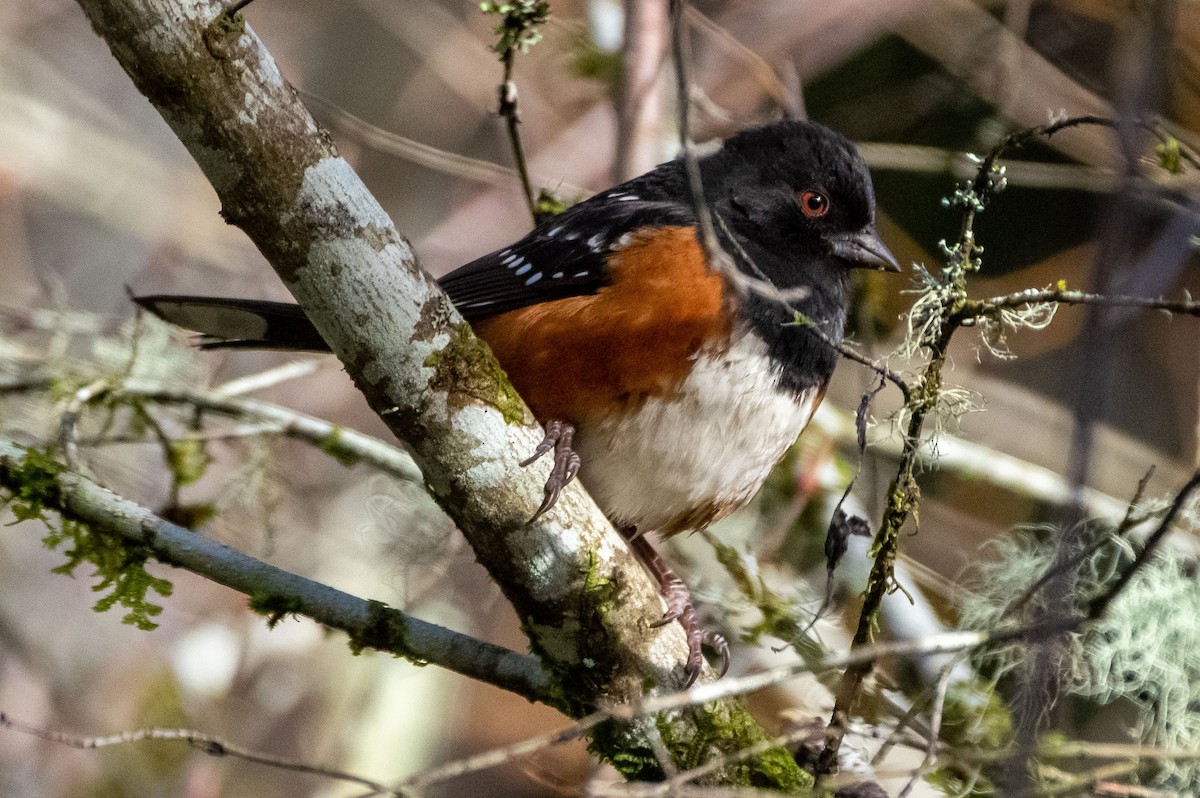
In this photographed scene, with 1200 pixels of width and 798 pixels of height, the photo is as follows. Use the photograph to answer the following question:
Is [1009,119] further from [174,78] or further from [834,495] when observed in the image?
[174,78]

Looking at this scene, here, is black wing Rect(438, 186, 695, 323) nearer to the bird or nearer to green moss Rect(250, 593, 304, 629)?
the bird

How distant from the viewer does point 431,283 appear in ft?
4.97

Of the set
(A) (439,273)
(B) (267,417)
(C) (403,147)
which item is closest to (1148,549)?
(B) (267,417)

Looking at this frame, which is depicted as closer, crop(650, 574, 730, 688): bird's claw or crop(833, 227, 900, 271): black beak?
crop(650, 574, 730, 688): bird's claw

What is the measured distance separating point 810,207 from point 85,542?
1352 millimetres

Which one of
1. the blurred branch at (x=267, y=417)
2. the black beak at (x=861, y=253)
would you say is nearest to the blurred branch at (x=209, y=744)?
the blurred branch at (x=267, y=417)

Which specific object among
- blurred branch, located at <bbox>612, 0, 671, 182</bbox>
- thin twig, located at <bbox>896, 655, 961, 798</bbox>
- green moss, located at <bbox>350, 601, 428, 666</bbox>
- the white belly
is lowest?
thin twig, located at <bbox>896, 655, 961, 798</bbox>

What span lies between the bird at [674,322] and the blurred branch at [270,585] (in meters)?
0.27

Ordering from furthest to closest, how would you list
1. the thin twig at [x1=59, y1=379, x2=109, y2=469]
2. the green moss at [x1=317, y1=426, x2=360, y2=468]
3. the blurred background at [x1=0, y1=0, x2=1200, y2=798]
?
the blurred background at [x1=0, y1=0, x2=1200, y2=798] < the green moss at [x1=317, y1=426, x2=360, y2=468] < the thin twig at [x1=59, y1=379, x2=109, y2=469]

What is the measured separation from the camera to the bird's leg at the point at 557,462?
1583 mm

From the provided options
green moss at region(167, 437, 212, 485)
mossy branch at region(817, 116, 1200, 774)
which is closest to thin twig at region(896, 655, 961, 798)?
mossy branch at region(817, 116, 1200, 774)


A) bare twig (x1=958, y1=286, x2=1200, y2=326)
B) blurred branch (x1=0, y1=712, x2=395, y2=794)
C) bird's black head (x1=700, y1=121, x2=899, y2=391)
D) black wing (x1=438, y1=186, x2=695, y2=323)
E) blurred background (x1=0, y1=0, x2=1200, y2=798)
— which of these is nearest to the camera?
bare twig (x1=958, y1=286, x2=1200, y2=326)

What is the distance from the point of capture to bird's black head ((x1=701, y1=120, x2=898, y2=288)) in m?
2.09

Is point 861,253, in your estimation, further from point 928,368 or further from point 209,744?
point 209,744
